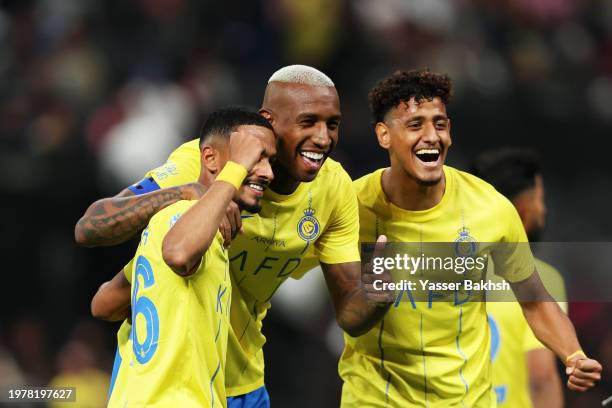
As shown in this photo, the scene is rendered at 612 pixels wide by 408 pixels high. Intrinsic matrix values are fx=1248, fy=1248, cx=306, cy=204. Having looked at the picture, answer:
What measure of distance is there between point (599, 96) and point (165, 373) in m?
8.24

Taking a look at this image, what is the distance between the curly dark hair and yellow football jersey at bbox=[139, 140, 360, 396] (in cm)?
40

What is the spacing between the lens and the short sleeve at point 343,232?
6.08 m

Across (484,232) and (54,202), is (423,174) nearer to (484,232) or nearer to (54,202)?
(484,232)

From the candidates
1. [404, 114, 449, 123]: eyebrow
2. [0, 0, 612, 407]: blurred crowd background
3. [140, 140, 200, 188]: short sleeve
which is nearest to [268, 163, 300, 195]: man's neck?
[140, 140, 200, 188]: short sleeve

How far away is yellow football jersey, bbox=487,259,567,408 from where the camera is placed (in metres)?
7.06

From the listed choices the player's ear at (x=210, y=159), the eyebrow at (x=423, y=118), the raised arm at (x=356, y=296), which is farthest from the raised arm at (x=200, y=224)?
the eyebrow at (x=423, y=118)

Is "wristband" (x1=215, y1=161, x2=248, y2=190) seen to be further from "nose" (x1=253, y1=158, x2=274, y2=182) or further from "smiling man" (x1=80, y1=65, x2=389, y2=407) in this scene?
"smiling man" (x1=80, y1=65, x2=389, y2=407)

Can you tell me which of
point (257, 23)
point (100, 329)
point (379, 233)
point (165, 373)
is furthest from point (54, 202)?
point (165, 373)

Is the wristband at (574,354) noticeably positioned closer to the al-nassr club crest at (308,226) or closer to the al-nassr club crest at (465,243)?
the al-nassr club crest at (465,243)

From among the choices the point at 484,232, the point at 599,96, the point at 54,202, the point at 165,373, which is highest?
the point at 599,96

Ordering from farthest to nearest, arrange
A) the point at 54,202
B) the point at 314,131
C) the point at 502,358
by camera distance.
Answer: the point at 54,202 → the point at 502,358 → the point at 314,131

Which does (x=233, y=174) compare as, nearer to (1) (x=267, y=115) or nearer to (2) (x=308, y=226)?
(1) (x=267, y=115)

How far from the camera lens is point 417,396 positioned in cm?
616

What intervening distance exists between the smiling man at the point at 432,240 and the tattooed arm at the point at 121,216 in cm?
145
